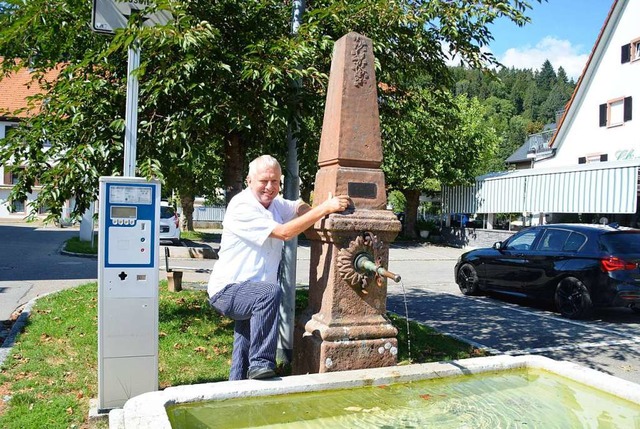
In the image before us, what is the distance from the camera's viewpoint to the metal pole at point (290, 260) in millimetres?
6242

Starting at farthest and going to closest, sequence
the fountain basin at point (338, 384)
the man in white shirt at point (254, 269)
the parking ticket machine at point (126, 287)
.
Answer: the parking ticket machine at point (126, 287)
the man in white shirt at point (254, 269)
the fountain basin at point (338, 384)

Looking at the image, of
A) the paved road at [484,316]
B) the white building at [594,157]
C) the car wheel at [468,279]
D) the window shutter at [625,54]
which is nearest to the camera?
the paved road at [484,316]

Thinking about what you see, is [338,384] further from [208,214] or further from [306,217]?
[208,214]

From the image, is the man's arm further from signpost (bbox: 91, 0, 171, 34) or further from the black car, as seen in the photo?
the black car

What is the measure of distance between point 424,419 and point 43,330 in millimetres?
5482

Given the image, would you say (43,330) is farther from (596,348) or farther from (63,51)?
(596,348)

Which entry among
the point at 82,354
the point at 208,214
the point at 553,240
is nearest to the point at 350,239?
the point at 82,354

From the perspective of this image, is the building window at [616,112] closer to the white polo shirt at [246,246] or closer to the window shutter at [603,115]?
the window shutter at [603,115]

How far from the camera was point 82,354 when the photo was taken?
6.25 metres

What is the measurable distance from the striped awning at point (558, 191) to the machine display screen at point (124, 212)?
18.1m

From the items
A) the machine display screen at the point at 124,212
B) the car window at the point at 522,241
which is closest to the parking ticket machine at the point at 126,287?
the machine display screen at the point at 124,212

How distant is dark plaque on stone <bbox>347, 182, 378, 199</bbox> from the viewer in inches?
182

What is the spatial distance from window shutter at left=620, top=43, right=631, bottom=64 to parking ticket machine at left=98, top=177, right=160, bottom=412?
27.9 m

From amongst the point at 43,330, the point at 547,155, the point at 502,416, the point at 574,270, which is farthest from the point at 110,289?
the point at 547,155
